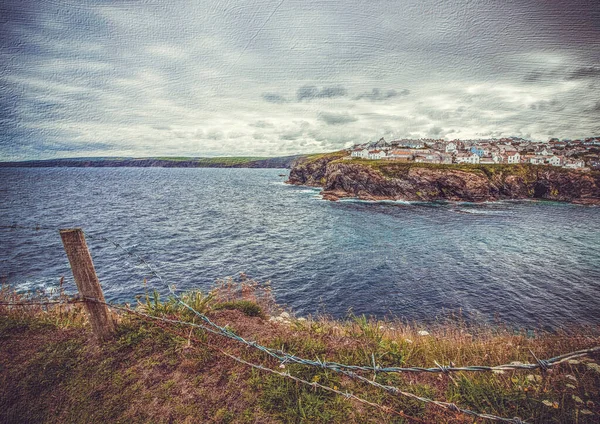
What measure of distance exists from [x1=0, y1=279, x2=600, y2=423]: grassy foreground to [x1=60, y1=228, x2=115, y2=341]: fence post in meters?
0.39

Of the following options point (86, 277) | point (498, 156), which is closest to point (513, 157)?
point (498, 156)

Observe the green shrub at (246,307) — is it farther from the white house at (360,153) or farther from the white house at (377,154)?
the white house at (360,153)

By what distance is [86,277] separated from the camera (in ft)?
16.7

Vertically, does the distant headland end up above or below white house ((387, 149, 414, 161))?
below

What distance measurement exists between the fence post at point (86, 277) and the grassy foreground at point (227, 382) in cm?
39

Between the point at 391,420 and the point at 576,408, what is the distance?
9.09ft

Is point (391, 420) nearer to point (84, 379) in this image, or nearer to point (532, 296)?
point (84, 379)

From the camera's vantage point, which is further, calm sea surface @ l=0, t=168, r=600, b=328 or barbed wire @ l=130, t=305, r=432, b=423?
calm sea surface @ l=0, t=168, r=600, b=328

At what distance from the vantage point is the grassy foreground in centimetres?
413

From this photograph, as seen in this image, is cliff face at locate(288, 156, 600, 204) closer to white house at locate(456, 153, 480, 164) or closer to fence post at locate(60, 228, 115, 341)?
white house at locate(456, 153, 480, 164)

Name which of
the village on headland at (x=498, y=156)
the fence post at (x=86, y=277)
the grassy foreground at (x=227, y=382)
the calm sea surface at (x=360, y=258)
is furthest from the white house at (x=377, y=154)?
the fence post at (x=86, y=277)

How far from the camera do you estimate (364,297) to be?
76.8ft

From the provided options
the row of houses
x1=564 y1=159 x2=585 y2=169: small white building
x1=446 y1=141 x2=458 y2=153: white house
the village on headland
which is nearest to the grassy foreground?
the village on headland

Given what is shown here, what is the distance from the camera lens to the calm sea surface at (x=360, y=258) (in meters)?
22.4
